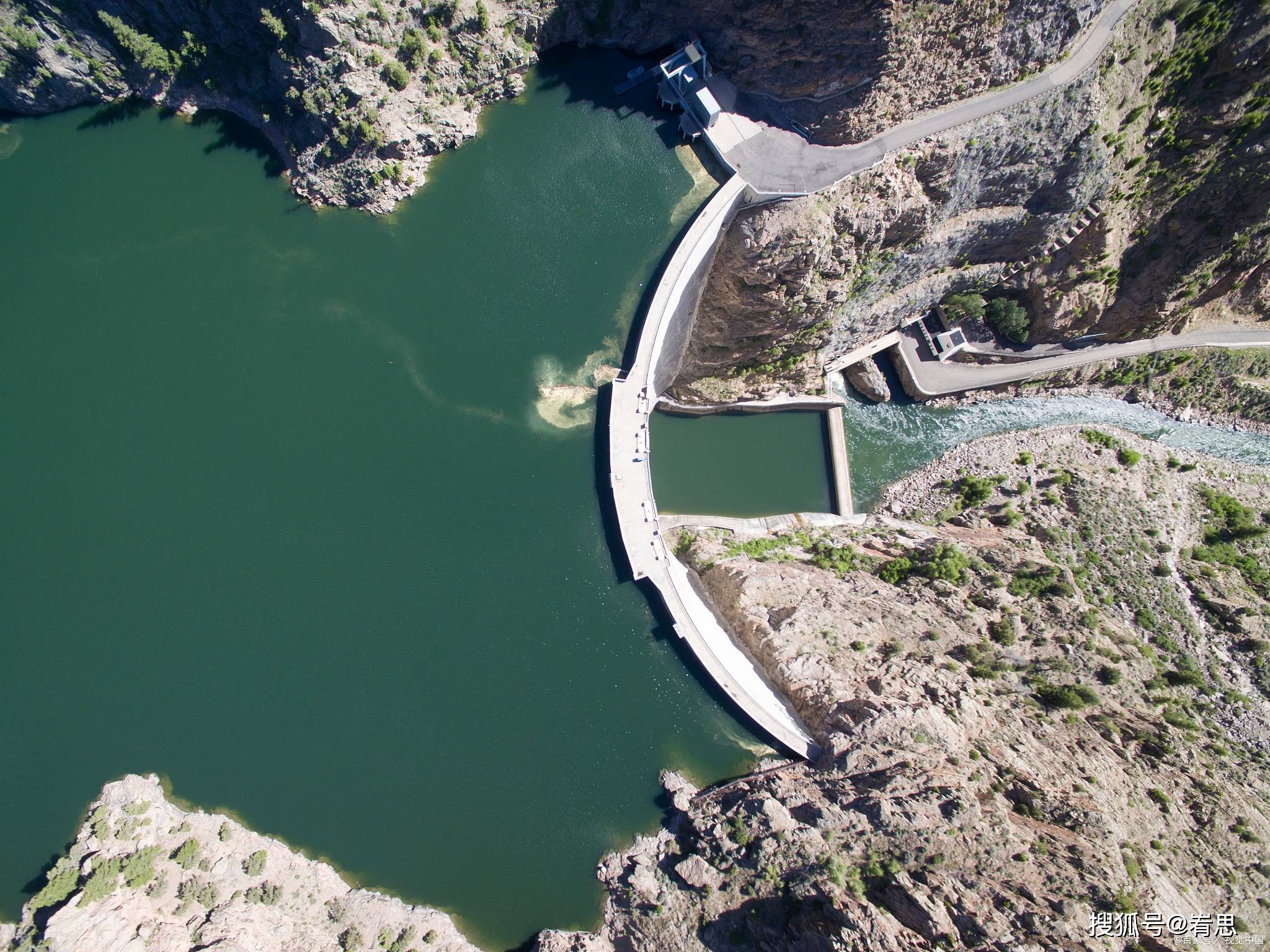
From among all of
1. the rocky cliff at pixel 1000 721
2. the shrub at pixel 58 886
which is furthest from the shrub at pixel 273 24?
the shrub at pixel 58 886

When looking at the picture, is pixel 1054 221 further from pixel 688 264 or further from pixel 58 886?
pixel 58 886

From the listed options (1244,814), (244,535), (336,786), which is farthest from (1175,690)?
(244,535)

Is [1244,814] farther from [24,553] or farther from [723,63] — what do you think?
[24,553]

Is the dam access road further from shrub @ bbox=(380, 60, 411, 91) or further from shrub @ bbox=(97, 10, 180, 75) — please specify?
shrub @ bbox=(97, 10, 180, 75)

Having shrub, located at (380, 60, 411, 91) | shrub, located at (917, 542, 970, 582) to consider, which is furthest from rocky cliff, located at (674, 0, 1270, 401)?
shrub, located at (380, 60, 411, 91)

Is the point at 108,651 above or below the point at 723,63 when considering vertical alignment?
below

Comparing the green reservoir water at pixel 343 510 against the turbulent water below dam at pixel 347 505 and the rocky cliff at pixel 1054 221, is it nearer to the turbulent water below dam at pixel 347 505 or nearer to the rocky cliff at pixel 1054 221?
the turbulent water below dam at pixel 347 505

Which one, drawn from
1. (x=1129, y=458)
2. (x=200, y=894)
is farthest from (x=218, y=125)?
(x=1129, y=458)
